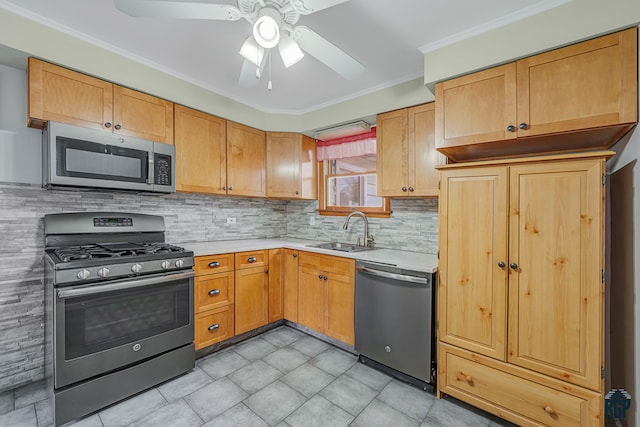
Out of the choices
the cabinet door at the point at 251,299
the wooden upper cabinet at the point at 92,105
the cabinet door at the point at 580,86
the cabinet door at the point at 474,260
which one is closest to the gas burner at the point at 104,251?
the cabinet door at the point at 251,299

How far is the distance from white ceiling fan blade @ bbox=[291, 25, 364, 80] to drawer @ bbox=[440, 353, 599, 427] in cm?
195

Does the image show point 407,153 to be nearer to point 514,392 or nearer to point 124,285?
point 514,392

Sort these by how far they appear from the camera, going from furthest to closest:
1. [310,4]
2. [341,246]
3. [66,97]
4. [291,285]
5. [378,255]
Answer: [341,246] → [291,285] → [378,255] → [66,97] → [310,4]

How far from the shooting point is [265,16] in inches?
51.0

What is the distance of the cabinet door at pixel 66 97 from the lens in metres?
1.81

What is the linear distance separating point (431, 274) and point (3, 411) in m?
2.85

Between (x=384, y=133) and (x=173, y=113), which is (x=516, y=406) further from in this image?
(x=173, y=113)

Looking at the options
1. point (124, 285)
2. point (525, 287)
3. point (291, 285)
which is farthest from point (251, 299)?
point (525, 287)

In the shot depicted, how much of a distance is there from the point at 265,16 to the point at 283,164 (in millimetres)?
2072

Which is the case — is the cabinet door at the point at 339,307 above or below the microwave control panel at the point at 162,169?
below

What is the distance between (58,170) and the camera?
6.15ft

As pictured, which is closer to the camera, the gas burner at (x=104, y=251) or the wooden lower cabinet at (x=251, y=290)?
the gas burner at (x=104, y=251)

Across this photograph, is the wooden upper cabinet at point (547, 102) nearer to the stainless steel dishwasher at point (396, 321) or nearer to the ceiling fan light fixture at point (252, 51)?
the stainless steel dishwasher at point (396, 321)

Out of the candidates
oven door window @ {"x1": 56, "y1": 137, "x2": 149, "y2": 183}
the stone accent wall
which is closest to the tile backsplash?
the stone accent wall
